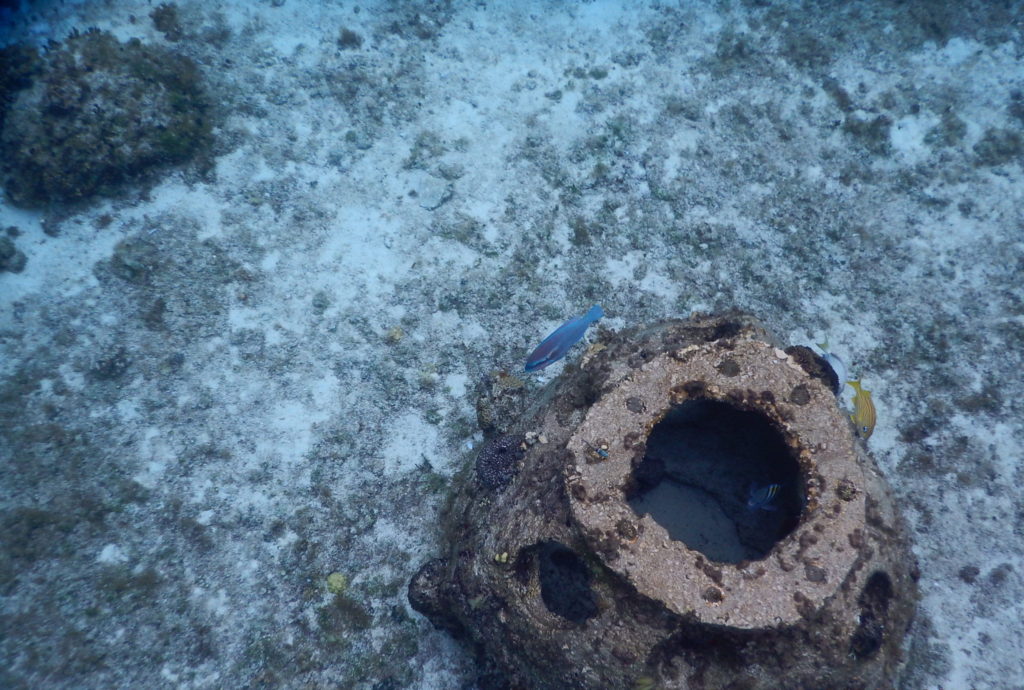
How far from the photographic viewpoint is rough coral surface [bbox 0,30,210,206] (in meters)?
4.58

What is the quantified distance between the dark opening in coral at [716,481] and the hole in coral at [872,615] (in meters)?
0.49

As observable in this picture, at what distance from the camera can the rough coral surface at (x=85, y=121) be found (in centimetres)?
458

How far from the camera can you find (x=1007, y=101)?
4828 millimetres

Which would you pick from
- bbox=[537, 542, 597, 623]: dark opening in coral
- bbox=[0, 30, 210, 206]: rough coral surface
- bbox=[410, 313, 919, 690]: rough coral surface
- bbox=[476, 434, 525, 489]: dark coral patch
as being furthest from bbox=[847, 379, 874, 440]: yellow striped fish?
bbox=[0, 30, 210, 206]: rough coral surface

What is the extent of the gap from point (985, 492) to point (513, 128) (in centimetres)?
494

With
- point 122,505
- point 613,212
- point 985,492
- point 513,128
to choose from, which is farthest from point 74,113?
point 985,492

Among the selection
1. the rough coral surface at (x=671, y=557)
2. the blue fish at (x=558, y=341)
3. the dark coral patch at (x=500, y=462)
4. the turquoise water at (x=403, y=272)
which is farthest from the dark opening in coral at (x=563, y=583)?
the turquoise water at (x=403, y=272)

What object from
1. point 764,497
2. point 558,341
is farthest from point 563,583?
point 558,341

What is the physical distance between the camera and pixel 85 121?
4602mm

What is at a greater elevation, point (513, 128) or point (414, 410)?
point (513, 128)

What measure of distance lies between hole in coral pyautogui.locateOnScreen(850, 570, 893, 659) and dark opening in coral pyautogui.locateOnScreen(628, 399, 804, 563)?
19.2 inches

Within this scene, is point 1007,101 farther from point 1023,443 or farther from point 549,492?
point 549,492

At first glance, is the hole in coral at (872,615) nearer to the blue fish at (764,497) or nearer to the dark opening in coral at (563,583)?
the blue fish at (764,497)

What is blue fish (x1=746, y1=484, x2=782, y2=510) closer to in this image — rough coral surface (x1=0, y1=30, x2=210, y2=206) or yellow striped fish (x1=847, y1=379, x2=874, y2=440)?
yellow striped fish (x1=847, y1=379, x2=874, y2=440)
